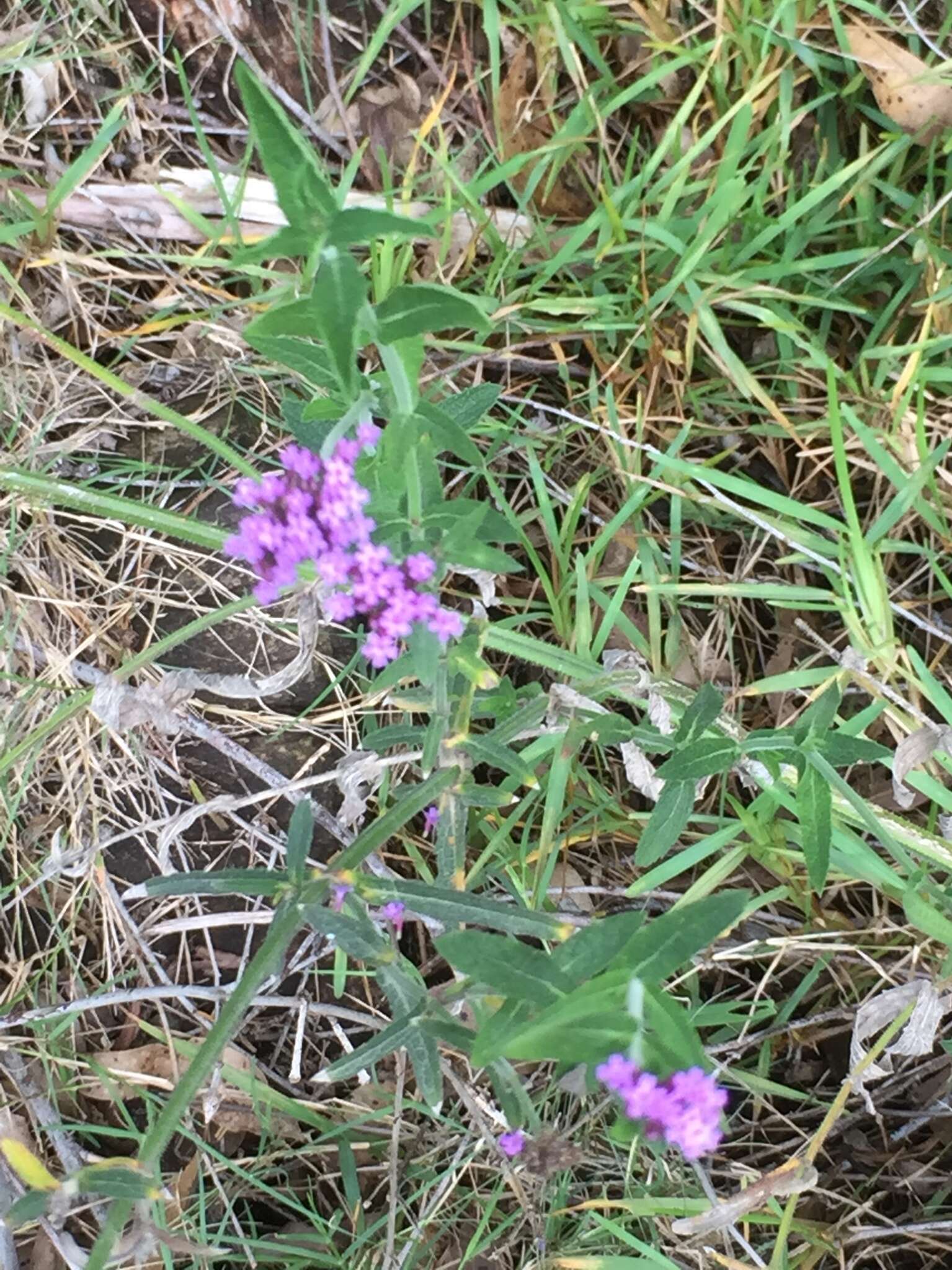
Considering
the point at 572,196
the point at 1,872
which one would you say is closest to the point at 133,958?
the point at 1,872

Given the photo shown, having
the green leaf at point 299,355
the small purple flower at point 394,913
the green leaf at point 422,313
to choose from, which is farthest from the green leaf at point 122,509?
the small purple flower at point 394,913

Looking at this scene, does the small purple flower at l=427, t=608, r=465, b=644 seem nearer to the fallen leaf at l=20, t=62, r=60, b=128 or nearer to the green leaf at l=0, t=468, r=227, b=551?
the green leaf at l=0, t=468, r=227, b=551

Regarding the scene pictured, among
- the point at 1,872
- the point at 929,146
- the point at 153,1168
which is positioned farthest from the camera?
the point at 1,872

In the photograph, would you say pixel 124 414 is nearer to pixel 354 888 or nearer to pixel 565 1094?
pixel 354 888

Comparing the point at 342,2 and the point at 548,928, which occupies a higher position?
the point at 342,2

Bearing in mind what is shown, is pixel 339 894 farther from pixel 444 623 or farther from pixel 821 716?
pixel 821 716

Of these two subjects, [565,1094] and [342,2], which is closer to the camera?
[565,1094]

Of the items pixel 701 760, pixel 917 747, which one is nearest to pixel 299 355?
pixel 701 760
